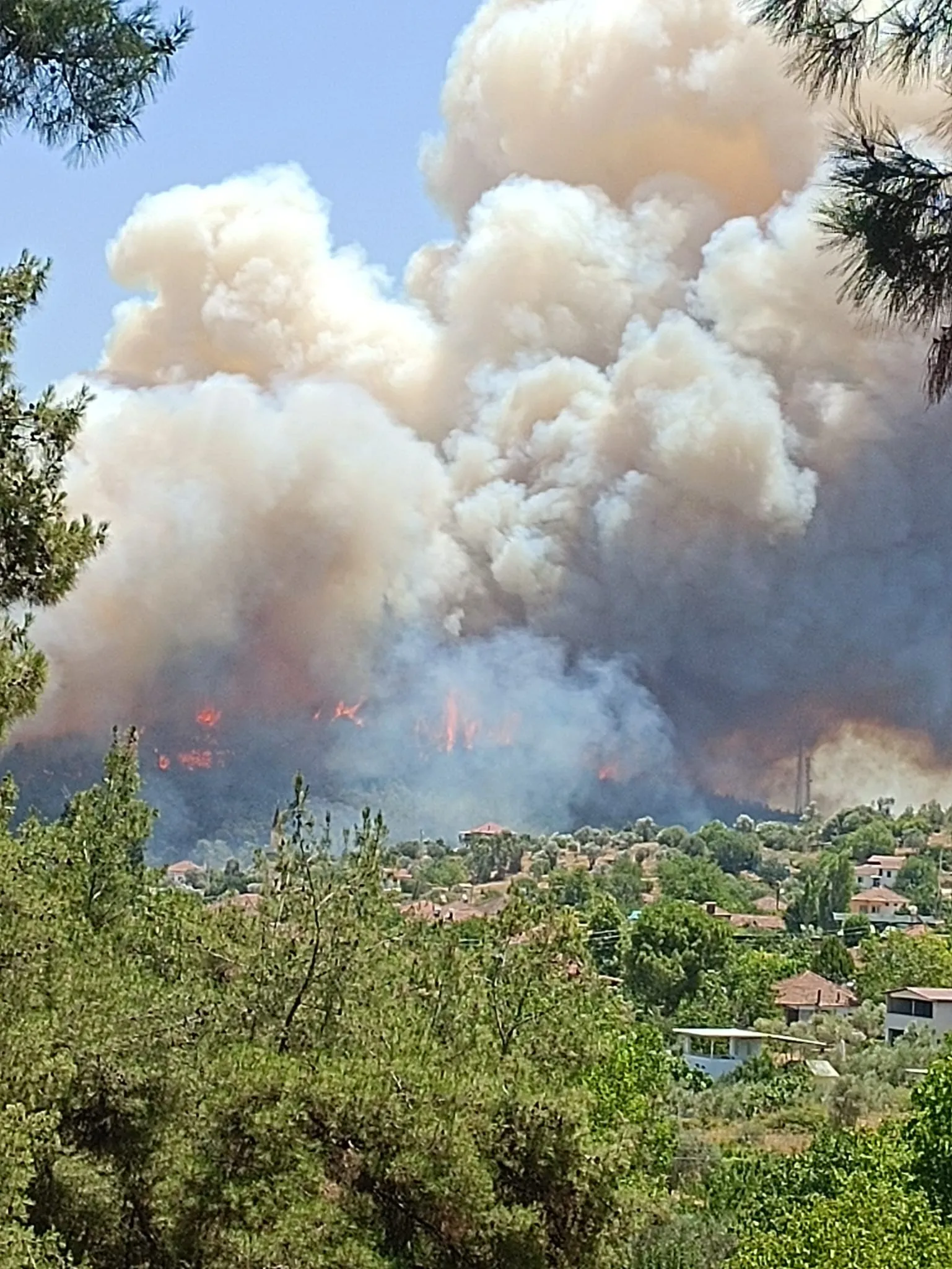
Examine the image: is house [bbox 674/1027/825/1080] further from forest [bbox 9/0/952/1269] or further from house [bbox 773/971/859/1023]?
forest [bbox 9/0/952/1269]

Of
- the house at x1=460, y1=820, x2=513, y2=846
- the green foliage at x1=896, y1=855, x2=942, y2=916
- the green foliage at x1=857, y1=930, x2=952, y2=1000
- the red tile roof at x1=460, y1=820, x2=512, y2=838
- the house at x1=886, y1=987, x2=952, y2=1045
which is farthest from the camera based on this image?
the red tile roof at x1=460, y1=820, x2=512, y2=838

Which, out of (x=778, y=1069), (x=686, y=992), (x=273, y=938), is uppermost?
(x=686, y=992)

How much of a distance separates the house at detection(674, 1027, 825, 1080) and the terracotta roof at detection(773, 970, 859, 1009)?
8.41ft

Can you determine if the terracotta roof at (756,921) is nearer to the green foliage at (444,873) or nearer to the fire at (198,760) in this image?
the green foliage at (444,873)

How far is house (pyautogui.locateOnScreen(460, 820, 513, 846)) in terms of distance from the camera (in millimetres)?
58438

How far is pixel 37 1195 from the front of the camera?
6.49 m

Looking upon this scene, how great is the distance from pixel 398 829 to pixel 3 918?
56777 millimetres

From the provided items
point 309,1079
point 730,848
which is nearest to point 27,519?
point 309,1079

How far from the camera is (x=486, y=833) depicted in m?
60.8

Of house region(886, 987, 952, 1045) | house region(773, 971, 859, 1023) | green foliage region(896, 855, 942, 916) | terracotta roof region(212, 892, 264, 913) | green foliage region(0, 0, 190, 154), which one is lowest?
terracotta roof region(212, 892, 264, 913)

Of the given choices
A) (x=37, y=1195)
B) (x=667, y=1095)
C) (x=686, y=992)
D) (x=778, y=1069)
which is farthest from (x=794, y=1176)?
(x=686, y=992)

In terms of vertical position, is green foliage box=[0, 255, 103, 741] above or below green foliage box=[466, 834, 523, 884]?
below

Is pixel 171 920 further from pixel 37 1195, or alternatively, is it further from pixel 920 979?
pixel 920 979

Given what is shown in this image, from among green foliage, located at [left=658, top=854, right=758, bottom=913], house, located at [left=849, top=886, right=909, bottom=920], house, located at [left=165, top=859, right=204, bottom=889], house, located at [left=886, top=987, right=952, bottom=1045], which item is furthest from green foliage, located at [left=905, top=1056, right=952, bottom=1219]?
house, located at [left=849, top=886, right=909, bottom=920]
